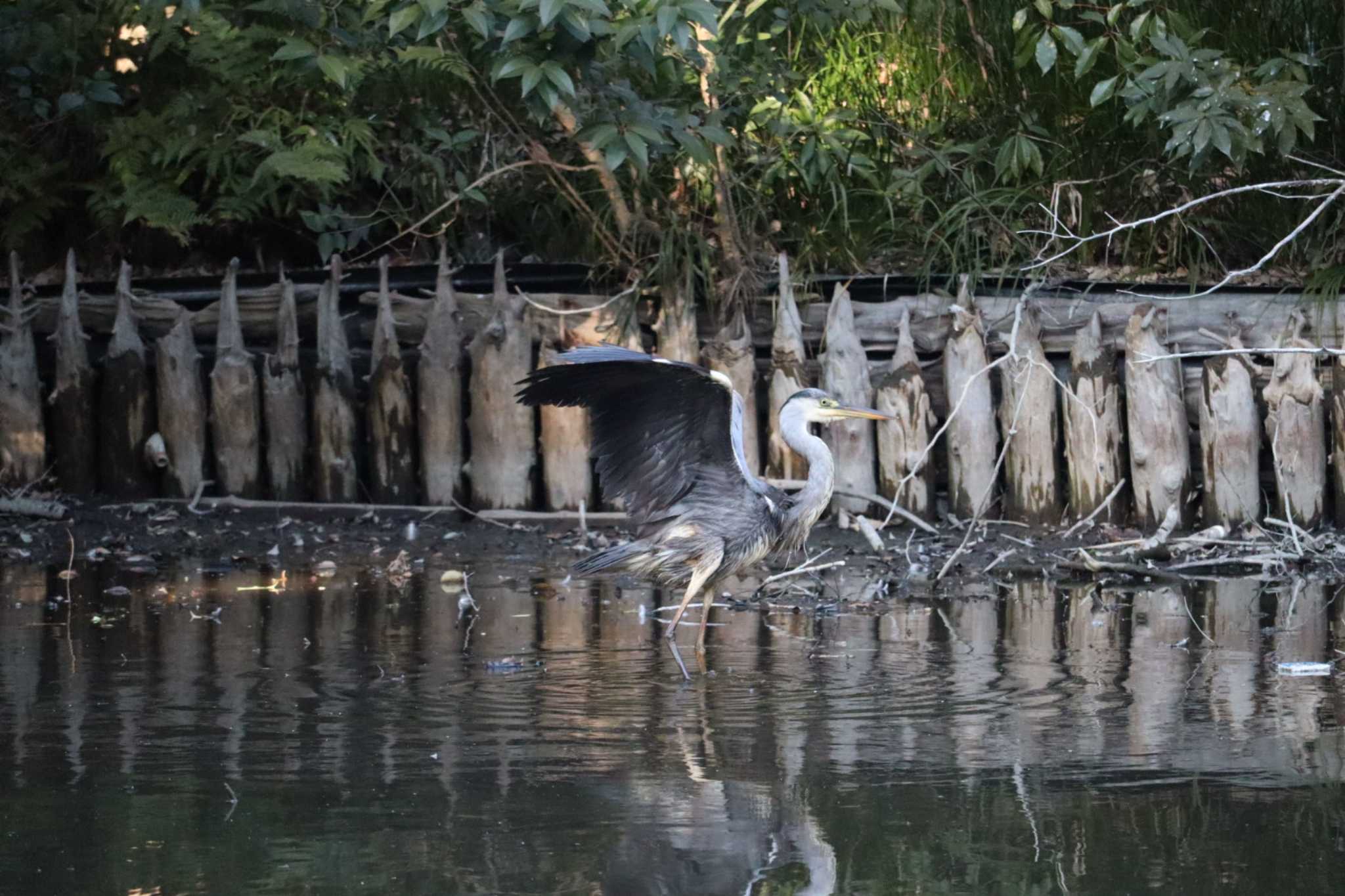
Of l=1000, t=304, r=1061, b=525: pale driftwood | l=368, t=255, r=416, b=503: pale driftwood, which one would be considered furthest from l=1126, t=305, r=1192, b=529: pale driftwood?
l=368, t=255, r=416, b=503: pale driftwood

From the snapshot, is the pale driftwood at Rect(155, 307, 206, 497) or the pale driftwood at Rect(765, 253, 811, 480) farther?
the pale driftwood at Rect(155, 307, 206, 497)

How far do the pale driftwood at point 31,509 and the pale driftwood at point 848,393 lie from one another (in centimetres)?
416

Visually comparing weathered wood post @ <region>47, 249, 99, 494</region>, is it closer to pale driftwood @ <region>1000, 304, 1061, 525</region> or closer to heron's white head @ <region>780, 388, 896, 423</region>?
heron's white head @ <region>780, 388, 896, 423</region>

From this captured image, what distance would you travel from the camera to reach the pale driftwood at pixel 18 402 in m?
9.86

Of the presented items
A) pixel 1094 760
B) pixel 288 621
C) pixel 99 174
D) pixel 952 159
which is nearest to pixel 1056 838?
pixel 1094 760

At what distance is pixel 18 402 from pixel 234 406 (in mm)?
1260

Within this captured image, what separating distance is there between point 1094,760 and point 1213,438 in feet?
13.8

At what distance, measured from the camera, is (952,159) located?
1029cm

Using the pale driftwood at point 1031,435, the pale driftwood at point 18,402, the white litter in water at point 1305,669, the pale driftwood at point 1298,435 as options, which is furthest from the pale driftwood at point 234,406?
the white litter in water at point 1305,669

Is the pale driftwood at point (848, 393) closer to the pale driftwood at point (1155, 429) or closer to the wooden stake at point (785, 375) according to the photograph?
the wooden stake at point (785, 375)

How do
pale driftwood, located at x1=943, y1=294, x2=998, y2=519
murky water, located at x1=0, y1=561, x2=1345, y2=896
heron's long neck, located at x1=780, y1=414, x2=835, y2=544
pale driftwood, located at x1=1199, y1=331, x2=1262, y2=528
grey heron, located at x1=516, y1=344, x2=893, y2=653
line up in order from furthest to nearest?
pale driftwood, located at x1=943, y1=294, x2=998, y2=519 → pale driftwood, located at x1=1199, y1=331, x2=1262, y2=528 → heron's long neck, located at x1=780, y1=414, x2=835, y2=544 → grey heron, located at x1=516, y1=344, x2=893, y2=653 → murky water, located at x1=0, y1=561, x2=1345, y2=896

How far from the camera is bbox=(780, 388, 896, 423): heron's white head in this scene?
7.66m

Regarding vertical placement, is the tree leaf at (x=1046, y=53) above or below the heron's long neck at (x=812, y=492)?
above

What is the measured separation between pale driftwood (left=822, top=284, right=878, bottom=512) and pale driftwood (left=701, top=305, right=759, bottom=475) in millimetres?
118
